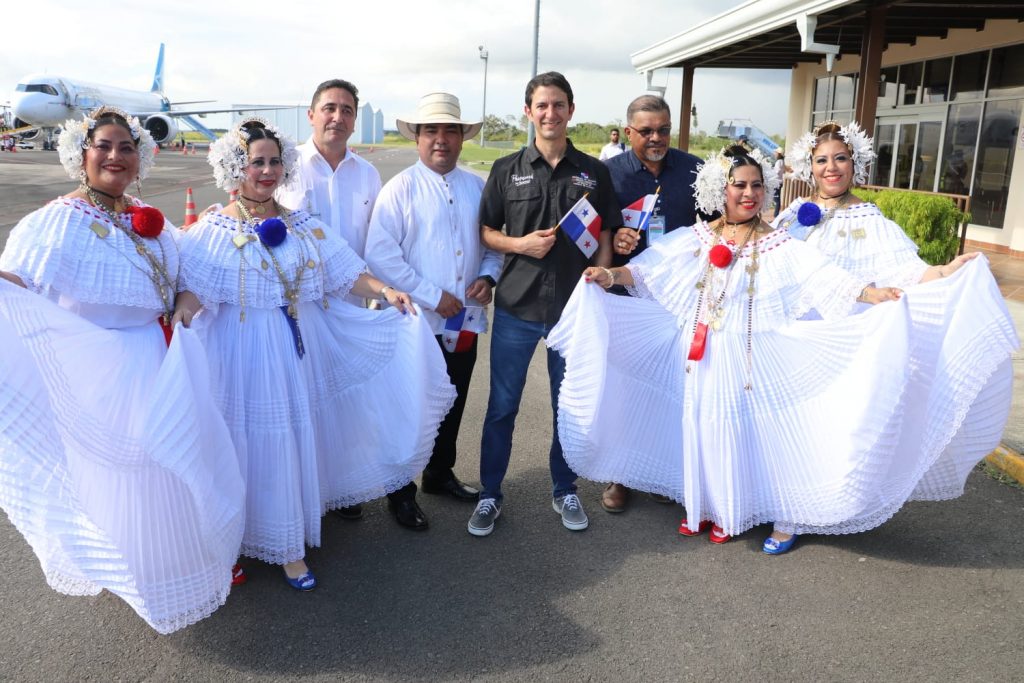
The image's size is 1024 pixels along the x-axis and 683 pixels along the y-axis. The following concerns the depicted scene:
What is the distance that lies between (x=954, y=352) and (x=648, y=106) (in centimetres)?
201

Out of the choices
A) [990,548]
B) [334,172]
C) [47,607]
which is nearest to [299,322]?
[334,172]

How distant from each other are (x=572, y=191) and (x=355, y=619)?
228 centimetres

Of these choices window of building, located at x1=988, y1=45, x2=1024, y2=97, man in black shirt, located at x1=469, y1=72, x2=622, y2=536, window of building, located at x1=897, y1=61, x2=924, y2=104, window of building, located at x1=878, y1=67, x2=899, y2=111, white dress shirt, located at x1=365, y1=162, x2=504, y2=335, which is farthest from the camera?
window of building, located at x1=878, y1=67, x2=899, y2=111

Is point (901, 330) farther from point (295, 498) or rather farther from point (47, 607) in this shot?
point (47, 607)

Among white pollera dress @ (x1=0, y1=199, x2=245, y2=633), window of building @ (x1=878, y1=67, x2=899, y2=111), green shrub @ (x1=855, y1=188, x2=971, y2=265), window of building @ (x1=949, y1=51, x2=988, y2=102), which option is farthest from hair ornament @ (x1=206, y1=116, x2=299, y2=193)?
window of building @ (x1=878, y1=67, x2=899, y2=111)

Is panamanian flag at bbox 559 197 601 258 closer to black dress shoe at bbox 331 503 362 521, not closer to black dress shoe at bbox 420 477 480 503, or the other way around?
black dress shoe at bbox 420 477 480 503

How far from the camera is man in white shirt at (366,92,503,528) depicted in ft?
13.3

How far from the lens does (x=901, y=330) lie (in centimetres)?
346

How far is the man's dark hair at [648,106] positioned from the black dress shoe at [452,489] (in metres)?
2.30

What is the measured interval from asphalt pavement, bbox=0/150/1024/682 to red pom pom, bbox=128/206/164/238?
1615 millimetres

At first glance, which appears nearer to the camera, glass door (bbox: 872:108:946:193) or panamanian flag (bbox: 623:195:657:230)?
panamanian flag (bbox: 623:195:657:230)

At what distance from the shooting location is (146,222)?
3209 mm

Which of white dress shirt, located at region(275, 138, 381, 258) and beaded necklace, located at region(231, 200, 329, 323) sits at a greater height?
white dress shirt, located at region(275, 138, 381, 258)

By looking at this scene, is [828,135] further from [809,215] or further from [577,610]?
[577,610]
